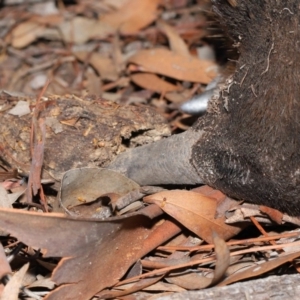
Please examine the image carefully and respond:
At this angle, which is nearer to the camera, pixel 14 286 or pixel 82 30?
pixel 14 286

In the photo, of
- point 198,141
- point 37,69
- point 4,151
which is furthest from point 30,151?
point 37,69

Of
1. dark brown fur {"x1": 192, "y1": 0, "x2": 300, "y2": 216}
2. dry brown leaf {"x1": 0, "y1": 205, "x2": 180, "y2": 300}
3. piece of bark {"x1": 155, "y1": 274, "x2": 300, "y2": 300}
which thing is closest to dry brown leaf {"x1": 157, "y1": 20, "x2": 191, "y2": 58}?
dark brown fur {"x1": 192, "y1": 0, "x2": 300, "y2": 216}

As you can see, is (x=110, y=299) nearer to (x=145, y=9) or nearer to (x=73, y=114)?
(x=73, y=114)

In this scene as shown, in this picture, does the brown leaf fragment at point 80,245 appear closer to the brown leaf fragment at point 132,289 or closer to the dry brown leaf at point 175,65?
the brown leaf fragment at point 132,289

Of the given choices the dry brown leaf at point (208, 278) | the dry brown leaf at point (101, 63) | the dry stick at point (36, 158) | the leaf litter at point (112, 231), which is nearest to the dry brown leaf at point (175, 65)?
the dry brown leaf at point (101, 63)

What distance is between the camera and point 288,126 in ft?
6.01

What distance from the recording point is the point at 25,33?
3646 mm

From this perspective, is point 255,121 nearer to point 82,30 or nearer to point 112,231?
point 112,231

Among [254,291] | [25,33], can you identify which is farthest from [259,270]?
[25,33]

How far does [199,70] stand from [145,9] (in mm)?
720

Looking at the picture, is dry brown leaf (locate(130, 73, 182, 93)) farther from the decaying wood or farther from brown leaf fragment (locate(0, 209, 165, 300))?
brown leaf fragment (locate(0, 209, 165, 300))

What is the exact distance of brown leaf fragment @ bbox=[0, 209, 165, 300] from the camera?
1.76m

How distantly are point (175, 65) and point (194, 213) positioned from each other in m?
1.32

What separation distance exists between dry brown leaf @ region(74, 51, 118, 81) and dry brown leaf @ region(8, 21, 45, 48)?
29 centimetres
